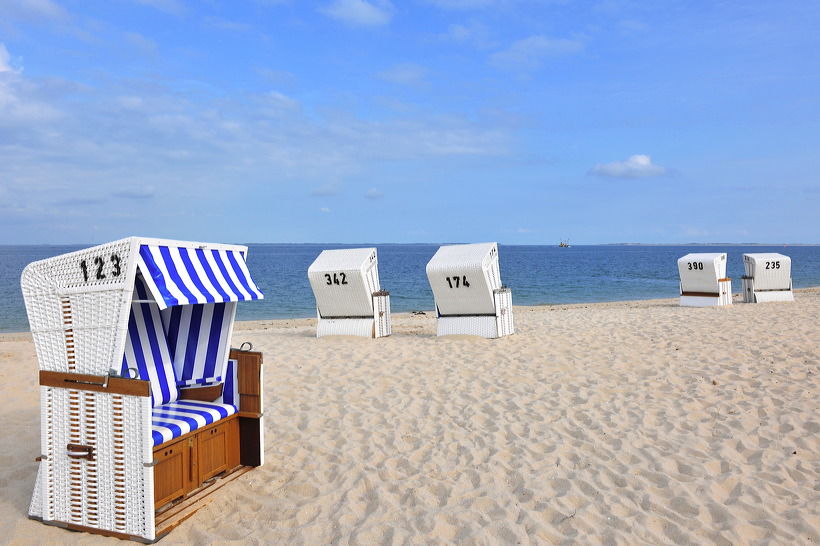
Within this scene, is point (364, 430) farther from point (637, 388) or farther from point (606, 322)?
point (606, 322)

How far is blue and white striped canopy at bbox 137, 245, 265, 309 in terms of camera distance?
149 inches

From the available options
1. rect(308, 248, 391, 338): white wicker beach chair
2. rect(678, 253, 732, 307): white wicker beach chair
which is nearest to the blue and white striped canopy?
rect(308, 248, 391, 338): white wicker beach chair

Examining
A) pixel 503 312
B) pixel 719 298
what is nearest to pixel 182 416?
pixel 503 312

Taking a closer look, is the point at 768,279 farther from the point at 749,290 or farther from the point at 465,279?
the point at 465,279

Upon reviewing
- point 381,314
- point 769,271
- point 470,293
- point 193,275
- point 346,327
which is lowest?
point 346,327

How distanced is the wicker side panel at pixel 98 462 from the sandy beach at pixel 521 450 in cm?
Result: 20

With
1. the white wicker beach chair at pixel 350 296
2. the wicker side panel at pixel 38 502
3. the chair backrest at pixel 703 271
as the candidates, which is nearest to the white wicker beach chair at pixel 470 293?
the white wicker beach chair at pixel 350 296

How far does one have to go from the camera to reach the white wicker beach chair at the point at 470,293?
1037 centimetres

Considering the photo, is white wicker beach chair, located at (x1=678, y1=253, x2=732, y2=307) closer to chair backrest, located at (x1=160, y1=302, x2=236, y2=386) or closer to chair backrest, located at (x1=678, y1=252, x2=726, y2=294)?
chair backrest, located at (x1=678, y1=252, x2=726, y2=294)

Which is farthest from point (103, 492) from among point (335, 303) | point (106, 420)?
point (335, 303)

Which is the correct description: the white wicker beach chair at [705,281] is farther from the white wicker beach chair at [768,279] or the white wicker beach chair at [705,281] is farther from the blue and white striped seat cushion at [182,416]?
the blue and white striped seat cushion at [182,416]

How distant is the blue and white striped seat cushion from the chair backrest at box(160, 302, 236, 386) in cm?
26

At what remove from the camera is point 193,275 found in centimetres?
417

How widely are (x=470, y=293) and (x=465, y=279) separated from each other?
1.08 feet
